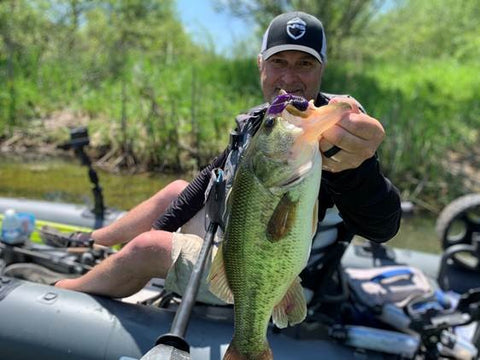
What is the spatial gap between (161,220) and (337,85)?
9.69m

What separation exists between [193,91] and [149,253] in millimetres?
5370

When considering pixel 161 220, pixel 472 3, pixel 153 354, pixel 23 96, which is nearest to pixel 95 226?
pixel 161 220

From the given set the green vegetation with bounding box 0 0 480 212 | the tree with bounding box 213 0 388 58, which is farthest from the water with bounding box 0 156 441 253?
the tree with bounding box 213 0 388 58

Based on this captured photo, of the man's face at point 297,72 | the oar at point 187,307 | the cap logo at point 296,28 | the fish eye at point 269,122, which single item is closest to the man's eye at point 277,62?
the man's face at point 297,72

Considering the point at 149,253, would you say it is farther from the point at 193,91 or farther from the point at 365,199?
the point at 193,91

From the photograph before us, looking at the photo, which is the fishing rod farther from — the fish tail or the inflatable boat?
the fish tail

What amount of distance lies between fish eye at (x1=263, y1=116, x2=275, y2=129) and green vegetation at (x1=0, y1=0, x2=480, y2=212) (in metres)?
5.82

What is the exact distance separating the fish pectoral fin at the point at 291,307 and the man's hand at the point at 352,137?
0.37 m

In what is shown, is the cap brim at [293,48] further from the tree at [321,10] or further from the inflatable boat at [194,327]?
the tree at [321,10]

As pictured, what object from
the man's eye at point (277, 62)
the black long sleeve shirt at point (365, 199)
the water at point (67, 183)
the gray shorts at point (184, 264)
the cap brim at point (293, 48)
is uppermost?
the cap brim at point (293, 48)

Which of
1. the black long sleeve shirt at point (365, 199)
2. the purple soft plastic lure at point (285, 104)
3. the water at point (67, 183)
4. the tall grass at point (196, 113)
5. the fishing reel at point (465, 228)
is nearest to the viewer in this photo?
the purple soft plastic lure at point (285, 104)

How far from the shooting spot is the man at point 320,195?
1.34m

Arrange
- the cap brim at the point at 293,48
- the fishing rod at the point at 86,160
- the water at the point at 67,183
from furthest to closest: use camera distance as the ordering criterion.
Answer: the water at the point at 67,183 → the fishing rod at the point at 86,160 → the cap brim at the point at 293,48

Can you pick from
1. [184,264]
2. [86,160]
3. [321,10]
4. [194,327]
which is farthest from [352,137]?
[321,10]
